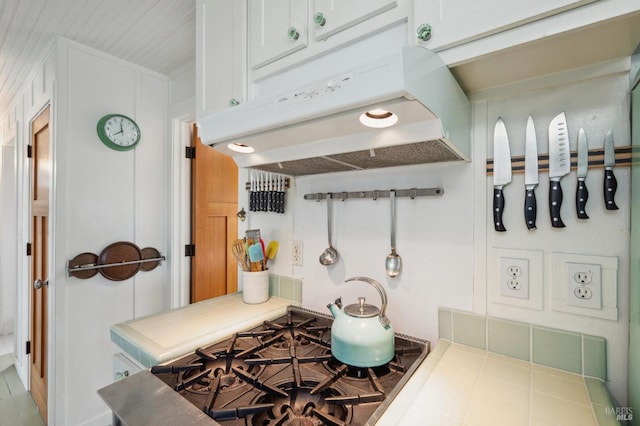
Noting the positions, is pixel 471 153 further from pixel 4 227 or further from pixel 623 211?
pixel 4 227

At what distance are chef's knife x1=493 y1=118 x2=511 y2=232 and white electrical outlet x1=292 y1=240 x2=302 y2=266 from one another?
804mm

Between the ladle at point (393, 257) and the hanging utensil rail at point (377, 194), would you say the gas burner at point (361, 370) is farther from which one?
the hanging utensil rail at point (377, 194)

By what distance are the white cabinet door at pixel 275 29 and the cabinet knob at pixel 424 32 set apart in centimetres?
35

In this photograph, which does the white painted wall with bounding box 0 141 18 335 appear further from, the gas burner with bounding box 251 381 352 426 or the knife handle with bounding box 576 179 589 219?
the knife handle with bounding box 576 179 589 219

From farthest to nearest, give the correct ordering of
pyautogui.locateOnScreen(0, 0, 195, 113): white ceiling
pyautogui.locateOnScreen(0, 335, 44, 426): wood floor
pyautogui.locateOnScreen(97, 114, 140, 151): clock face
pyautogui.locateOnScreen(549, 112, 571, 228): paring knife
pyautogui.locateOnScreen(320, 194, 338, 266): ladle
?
1. pyautogui.locateOnScreen(0, 335, 44, 426): wood floor
2. pyautogui.locateOnScreen(97, 114, 140, 151): clock face
3. pyautogui.locateOnScreen(0, 0, 195, 113): white ceiling
4. pyautogui.locateOnScreen(320, 194, 338, 266): ladle
5. pyautogui.locateOnScreen(549, 112, 571, 228): paring knife

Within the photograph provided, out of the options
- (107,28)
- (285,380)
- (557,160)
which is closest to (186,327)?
(285,380)

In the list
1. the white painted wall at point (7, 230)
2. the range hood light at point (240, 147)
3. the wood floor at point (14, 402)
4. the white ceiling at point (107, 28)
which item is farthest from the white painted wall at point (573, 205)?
the white painted wall at point (7, 230)

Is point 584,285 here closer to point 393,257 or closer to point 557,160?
point 557,160

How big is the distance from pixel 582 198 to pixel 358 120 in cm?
61

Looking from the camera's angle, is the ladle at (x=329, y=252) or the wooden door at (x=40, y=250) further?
the wooden door at (x=40, y=250)

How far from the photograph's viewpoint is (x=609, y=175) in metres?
0.73

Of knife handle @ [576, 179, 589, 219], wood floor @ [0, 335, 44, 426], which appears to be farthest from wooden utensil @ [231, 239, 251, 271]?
wood floor @ [0, 335, 44, 426]

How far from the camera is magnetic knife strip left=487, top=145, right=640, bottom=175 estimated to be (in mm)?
704

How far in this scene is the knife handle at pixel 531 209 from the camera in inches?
32.5
